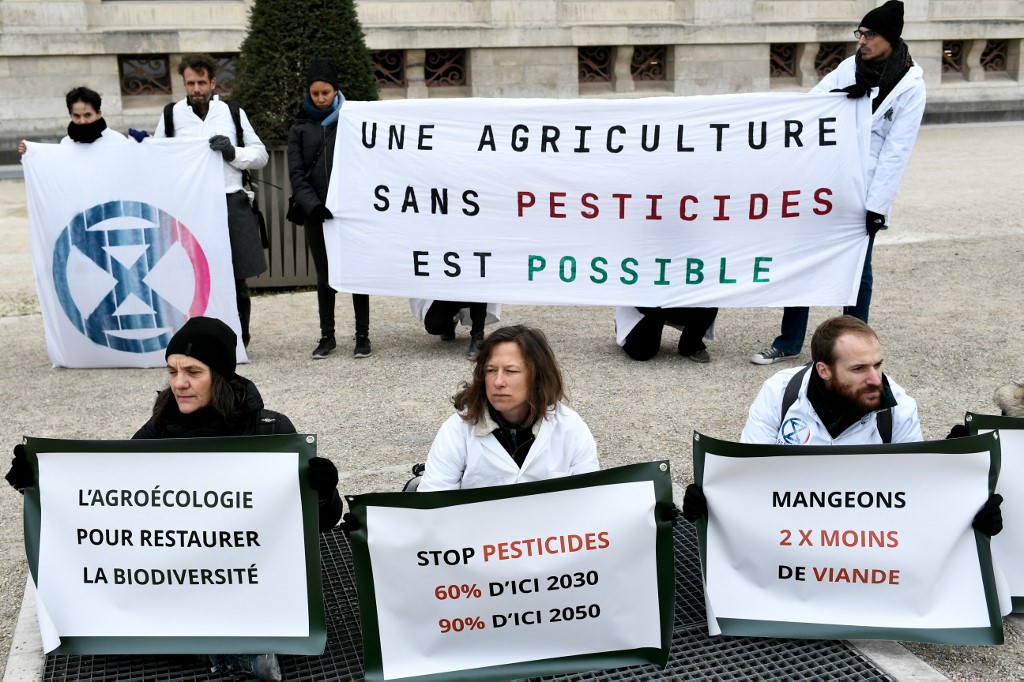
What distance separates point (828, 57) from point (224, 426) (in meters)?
20.9

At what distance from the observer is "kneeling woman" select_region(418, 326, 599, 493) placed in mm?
3838

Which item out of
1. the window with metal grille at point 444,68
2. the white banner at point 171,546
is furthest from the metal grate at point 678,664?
the window with metal grille at point 444,68

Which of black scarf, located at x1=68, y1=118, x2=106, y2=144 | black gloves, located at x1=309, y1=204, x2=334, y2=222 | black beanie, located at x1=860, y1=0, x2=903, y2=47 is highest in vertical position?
black beanie, located at x1=860, y1=0, x2=903, y2=47

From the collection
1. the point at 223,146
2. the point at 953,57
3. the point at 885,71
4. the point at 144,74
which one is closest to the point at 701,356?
the point at 885,71

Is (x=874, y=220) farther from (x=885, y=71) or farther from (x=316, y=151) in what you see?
(x=316, y=151)

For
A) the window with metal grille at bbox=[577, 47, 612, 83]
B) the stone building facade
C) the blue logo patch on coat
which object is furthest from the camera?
the window with metal grille at bbox=[577, 47, 612, 83]

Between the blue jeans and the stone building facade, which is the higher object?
the stone building facade

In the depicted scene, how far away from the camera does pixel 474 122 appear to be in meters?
6.74

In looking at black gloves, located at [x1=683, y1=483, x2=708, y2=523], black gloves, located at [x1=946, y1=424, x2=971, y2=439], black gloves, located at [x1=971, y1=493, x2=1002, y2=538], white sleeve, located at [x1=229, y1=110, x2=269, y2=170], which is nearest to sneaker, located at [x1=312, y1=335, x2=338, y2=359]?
white sleeve, located at [x1=229, y1=110, x2=269, y2=170]

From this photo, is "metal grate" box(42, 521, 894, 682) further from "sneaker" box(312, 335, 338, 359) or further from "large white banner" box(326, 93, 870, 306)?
"sneaker" box(312, 335, 338, 359)

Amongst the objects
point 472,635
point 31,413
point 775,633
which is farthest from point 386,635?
point 31,413

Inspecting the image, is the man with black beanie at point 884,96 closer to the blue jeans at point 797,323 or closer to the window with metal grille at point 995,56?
the blue jeans at point 797,323

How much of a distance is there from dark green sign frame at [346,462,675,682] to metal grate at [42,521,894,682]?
8 centimetres

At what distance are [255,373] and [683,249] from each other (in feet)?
8.82
